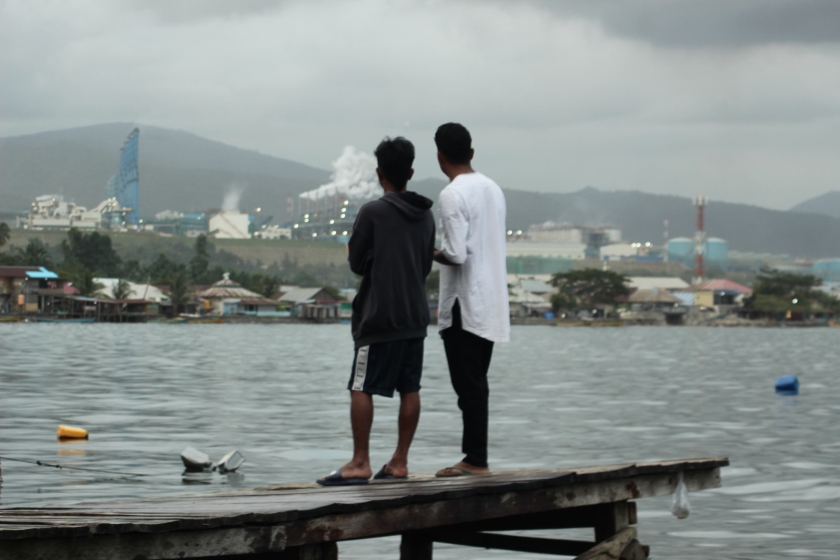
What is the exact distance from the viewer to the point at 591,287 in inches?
5359

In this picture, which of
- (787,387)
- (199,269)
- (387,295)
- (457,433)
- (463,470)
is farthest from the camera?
(199,269)

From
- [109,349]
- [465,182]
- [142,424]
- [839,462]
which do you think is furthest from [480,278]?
[109,349]

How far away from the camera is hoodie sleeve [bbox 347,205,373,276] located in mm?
5184

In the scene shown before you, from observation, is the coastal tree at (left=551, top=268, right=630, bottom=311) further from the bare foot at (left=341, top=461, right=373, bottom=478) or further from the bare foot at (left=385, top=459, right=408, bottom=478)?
the bare foot at (left=341, top=461, right=373, bottom=478)

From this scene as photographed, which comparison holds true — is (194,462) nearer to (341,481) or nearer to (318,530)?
(341,481)

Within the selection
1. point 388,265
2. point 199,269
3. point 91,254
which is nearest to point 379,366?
point 388,265

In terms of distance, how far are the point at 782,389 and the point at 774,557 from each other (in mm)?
18423

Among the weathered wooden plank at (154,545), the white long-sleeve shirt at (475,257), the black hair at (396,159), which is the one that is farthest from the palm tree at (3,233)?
the weathered wooden plank at (154,545)

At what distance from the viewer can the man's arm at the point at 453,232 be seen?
5.42 meters

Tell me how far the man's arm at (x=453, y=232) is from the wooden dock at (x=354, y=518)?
1048mm

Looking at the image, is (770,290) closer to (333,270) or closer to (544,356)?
(333,270)

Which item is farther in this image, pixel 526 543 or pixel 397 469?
pixel 526 543

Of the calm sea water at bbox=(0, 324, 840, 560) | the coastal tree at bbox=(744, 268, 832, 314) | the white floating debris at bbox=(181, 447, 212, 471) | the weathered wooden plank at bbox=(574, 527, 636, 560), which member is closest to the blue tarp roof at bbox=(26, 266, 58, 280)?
the calm sea water at bbox=(0, 324, 840, 560)

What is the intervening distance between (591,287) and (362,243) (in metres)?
133
